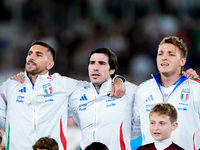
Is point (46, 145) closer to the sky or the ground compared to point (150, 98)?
closer to the ground

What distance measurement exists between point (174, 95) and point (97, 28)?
25.2 feet

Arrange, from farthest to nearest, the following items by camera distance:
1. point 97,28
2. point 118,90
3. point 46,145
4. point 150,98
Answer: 1. point 97,28
2. point 118,90
3. point 150,98
4. point 46,145

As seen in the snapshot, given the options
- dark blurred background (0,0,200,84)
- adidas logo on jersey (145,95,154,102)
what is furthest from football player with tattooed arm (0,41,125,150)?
dark blurred background (0,0,200,84)

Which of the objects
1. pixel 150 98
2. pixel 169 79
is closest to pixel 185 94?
pixel 169 79

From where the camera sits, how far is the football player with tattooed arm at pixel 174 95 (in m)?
5.07

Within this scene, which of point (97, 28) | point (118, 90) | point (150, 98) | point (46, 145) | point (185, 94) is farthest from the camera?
point (97, 28)

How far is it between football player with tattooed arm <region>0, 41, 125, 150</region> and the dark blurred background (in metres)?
5.02

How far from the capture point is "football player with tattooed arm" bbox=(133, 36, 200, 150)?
199 inches

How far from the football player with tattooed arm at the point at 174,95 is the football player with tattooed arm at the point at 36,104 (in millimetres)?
461

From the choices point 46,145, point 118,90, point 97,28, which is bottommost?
point 46,145

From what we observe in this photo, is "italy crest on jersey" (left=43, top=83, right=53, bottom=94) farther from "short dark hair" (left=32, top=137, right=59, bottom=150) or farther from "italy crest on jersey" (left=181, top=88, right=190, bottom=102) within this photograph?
"italy crest on jersey" (left=181, top=88, right=190, bottom=102)

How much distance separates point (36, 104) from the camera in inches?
213

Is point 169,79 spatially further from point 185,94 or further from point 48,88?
point 48,88

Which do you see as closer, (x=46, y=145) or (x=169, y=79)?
(x=46, y=145)
